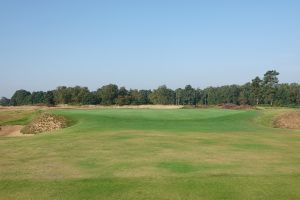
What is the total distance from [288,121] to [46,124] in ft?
94.1

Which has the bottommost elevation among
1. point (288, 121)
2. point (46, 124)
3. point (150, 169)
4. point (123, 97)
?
point (150, 169)

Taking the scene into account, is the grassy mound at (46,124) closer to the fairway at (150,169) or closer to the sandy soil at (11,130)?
the sandy soil at (11,130)

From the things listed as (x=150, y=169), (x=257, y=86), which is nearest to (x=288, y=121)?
(x=150, y=169)

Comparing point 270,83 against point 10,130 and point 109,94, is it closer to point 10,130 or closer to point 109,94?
point 109,94

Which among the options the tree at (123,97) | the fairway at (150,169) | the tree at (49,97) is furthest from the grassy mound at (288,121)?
the tree at (49,97)

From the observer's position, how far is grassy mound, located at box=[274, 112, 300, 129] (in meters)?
47.6

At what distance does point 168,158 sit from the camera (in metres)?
21.5

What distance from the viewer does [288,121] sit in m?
49.1

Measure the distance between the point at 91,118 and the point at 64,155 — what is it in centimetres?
2694

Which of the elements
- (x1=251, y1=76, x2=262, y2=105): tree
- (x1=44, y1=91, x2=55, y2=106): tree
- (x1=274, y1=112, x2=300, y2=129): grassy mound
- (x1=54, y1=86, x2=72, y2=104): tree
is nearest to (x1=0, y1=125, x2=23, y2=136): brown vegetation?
(x1=274, y1=112, x2=300, y2=129): grassy mound

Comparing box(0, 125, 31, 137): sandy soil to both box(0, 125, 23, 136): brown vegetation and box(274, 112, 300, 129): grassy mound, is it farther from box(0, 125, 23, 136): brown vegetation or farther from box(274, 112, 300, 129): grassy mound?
box(274, 112, 300, 129): grassy mound

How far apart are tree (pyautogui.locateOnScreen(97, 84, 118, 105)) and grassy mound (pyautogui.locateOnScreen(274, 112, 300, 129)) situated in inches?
4685

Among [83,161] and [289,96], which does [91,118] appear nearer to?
[83,161]

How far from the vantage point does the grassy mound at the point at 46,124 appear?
151 feet
